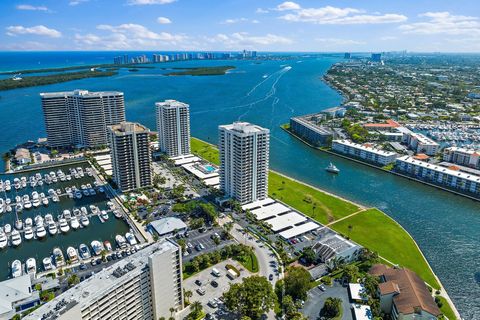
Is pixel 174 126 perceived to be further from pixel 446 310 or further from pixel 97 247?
pixel 446 310

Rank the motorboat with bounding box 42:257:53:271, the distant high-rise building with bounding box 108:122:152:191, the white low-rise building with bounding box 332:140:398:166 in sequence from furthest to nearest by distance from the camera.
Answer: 1. the white low-rise building with bounding box 332:140:398:166
2. the distant high-rise building with bounding box 108:122:152:191
3. the motorboat with bounding box 42:257:53:271

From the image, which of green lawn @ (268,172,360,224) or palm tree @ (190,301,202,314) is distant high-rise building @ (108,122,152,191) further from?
palm tree @ (190,301,202,314)

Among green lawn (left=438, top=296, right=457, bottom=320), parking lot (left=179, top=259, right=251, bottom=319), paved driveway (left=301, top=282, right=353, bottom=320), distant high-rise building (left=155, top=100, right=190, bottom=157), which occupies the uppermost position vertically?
distant high-rise building (left=155, top=100, right=190, bottom=157)

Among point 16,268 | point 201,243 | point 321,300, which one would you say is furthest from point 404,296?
point 16,268

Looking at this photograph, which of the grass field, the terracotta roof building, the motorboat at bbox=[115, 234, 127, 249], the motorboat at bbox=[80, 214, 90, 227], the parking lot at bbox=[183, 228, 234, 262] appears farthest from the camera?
the motorboat at bbox=[80, 214, 90, 227]

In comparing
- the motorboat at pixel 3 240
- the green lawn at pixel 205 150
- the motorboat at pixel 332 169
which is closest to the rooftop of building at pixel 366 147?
the motorboat at pixel 332 169

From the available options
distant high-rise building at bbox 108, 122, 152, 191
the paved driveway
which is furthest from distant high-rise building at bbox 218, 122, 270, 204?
the paved driveway
